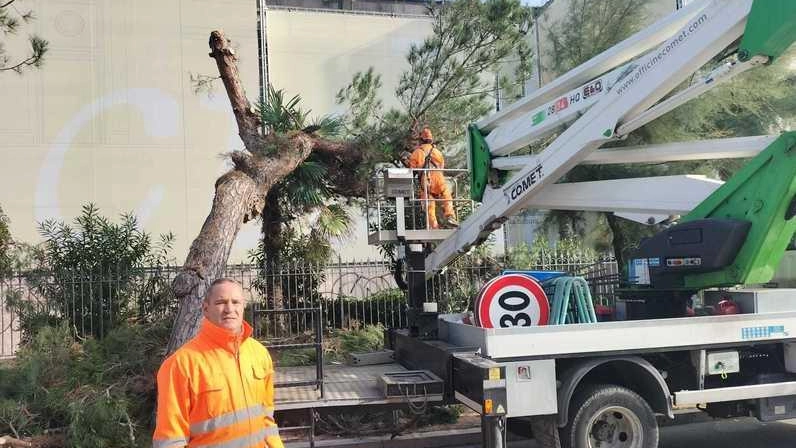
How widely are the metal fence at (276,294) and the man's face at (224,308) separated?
5.99 m

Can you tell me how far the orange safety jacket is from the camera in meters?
2.61

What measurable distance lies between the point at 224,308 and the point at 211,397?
1.21ft

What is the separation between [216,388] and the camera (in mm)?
2676

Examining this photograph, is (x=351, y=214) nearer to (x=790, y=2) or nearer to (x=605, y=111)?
(x=605, y=111)

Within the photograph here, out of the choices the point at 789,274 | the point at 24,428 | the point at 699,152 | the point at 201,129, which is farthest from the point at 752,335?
the point at 201,129

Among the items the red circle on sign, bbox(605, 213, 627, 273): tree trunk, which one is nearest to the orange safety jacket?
the red circle on sign

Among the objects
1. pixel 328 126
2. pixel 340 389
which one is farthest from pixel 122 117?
pixel 340 389

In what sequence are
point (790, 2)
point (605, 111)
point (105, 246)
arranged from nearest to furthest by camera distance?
point (790, 2), point (605, 111), point (105, 246)

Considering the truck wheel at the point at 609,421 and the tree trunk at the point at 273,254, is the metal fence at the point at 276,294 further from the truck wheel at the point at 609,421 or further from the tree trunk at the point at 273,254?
the truck wheel at the point at 609,421

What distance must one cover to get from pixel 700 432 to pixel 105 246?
950 cm

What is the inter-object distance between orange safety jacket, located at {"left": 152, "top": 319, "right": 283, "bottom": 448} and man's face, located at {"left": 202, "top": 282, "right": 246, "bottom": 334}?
0.03 metres

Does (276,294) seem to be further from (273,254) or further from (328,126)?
(328,126)

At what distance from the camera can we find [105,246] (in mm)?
11102

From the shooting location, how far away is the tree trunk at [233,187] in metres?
7.08
